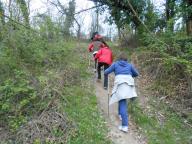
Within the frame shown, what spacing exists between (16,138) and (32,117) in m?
0.69

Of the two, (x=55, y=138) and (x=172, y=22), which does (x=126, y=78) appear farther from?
(x=172, y=22)

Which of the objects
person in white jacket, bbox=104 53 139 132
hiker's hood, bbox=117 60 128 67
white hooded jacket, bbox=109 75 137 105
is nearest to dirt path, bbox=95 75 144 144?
person in white jacket, bbox=104 53 139 132

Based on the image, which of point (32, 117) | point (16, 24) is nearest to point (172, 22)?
point (16, 24)

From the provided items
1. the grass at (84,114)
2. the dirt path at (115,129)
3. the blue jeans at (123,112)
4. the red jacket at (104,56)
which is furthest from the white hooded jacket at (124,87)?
Result: the red jacket at (104,56)

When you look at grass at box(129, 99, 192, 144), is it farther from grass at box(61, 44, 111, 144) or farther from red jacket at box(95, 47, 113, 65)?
red jacket at box(95, 47, 113, 65)

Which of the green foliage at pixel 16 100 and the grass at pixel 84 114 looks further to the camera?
the green foliage at pixel 16 100

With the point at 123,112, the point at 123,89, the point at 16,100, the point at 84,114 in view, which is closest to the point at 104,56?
the point at 84,114

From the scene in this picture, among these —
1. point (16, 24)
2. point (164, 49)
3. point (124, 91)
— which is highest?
point (16, 24)

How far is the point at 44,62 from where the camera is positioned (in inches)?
388

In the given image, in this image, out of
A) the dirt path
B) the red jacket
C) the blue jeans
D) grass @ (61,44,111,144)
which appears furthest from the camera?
the red jacket

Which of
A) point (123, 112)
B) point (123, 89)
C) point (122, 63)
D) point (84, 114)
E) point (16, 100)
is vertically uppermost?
point (122, 63)

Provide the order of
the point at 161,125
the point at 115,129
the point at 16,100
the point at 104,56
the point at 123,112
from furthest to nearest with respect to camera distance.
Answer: the point at 104,56 < the point at 161,125 < the point at 16,100 < the point at 115,129 < the point at 123,112

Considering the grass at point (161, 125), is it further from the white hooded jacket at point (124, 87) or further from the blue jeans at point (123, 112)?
the white hooded jacket at point (124, 87)

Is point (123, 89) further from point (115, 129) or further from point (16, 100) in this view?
point (16, 100)
